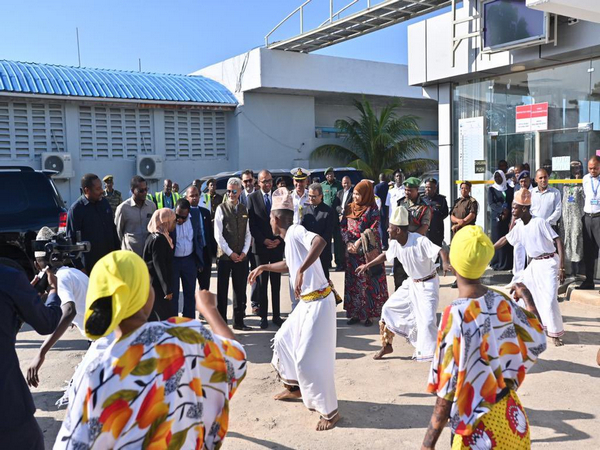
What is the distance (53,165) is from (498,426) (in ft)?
53.7

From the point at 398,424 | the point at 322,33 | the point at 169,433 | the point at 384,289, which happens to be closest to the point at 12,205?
the point at 384,289

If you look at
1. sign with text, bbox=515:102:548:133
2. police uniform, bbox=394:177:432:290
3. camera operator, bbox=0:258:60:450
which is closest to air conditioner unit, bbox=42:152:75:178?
police uniform, bbox=394:177:432:290

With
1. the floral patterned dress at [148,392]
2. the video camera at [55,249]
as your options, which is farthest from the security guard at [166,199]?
the floral patterned dress at [148,392]

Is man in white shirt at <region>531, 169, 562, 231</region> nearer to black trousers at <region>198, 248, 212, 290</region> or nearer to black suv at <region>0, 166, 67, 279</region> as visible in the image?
black trousers at <region>198, 248, 212, 290</region>

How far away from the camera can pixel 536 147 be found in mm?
10195

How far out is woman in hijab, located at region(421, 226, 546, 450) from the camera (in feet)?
8.46

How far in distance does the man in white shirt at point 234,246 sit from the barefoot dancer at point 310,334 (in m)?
2.46

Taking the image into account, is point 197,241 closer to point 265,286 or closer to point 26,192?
point 265,286

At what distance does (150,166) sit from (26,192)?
9875mm

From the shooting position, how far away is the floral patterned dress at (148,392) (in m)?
1.96

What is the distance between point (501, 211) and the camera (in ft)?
32.5

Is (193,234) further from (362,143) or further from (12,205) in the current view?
(362,143)

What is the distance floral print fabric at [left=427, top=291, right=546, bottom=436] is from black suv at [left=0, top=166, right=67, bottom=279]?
672 cm

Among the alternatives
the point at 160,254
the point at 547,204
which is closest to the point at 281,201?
the point at 160,254
